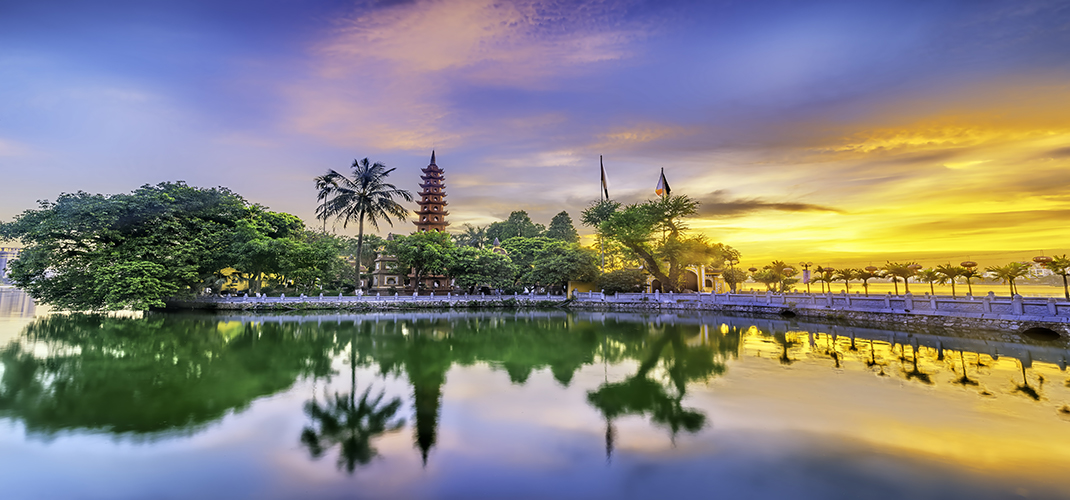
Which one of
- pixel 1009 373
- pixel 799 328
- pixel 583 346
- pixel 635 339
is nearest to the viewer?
pixel 1009 373

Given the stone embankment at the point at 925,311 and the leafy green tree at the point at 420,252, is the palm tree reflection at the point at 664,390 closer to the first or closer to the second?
the stone embankment at the point at 925,311

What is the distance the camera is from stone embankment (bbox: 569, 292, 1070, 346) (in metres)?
14.3

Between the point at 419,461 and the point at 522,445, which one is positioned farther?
the point at 522,445

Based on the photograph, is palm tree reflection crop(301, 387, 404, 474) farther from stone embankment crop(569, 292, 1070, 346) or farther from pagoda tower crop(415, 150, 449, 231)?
pagoda tower crop(415, 150, 449, 231)

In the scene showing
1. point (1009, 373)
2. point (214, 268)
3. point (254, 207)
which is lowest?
point (1009, 373)

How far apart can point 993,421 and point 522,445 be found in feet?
24.4

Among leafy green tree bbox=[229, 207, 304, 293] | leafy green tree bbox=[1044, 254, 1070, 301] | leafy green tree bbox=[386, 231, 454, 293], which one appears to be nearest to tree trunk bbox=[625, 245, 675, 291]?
leafy green tree bbox=[386, 231, 454, 293]

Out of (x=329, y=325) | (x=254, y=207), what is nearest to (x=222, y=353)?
(x=329, y=325)

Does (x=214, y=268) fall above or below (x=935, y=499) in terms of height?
above

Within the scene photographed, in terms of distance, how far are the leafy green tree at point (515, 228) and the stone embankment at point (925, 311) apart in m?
34.9

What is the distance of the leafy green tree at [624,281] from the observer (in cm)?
3428

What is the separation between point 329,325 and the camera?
67.2 ft

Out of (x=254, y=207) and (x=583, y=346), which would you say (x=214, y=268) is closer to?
(x=254, y=207)

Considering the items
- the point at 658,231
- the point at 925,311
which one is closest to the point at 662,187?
the point at 658,231
